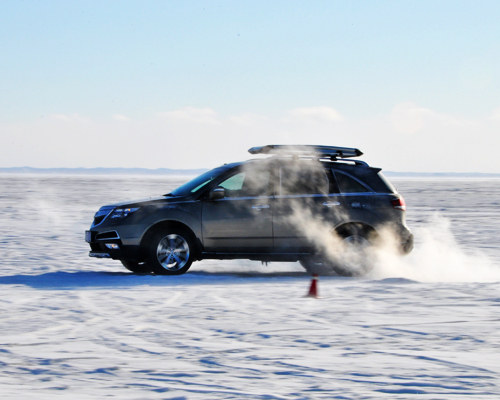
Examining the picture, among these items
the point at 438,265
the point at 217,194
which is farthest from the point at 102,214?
the point at 438,265

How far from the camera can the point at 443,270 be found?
1356 centimetres

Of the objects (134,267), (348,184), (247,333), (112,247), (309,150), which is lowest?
(247,333)

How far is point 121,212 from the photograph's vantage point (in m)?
12.2

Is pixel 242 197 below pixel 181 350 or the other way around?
the other way around

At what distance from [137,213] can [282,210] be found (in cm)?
209

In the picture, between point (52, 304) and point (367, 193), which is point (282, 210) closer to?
point (367, 193)

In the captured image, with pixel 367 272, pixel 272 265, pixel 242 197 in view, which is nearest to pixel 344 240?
pixel 367 272

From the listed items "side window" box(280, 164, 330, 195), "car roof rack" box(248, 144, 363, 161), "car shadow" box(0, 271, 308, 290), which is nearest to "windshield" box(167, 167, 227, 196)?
"car roof rack" box(248, 144, 363, 161)

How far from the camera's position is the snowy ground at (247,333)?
589cm

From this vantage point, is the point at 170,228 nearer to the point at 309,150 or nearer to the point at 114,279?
the point at 114,279

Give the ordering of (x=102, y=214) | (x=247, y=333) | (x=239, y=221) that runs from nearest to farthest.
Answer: (x=247, y=333), (x=239, y=221), (x=102, y=214)

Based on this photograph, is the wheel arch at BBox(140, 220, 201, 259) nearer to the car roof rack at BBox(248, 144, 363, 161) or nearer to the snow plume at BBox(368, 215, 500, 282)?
the car roof rack at BBox(248, 144, 363, 161)

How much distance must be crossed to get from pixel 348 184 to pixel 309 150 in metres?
0.77

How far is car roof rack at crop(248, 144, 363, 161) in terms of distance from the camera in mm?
12617
